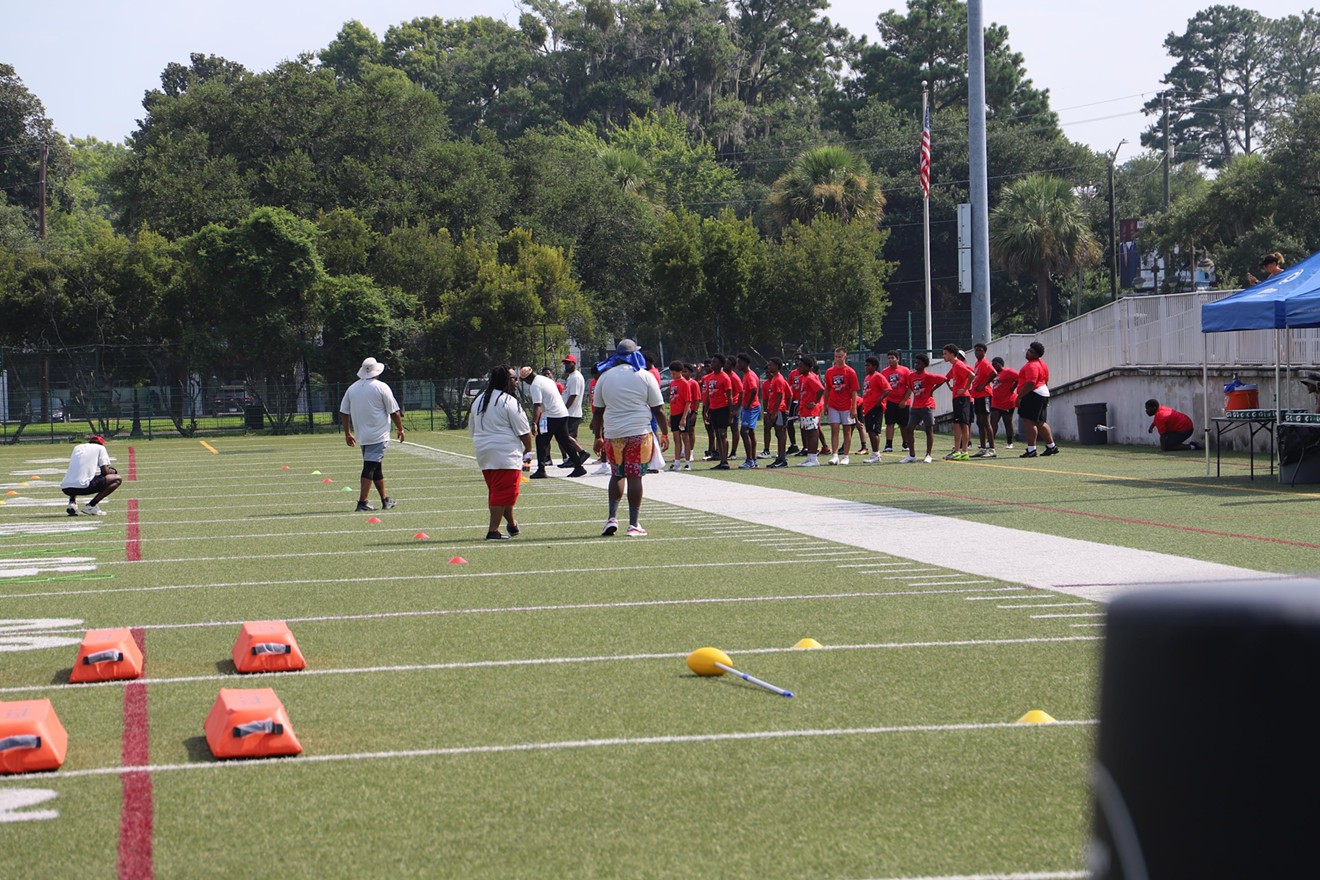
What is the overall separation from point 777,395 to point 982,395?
362 centimetres

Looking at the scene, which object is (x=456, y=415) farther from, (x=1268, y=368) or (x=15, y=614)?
(x=15, y=614)

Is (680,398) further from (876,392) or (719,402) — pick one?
(876,392)

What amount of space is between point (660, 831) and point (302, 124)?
174 ft

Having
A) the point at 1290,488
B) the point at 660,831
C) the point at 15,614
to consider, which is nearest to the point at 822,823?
the point at 660,831

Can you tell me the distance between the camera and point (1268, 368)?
2373 centimetres

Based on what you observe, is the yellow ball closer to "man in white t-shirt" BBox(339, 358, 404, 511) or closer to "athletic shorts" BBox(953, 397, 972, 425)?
"man in white t-shirt" BBox(339, 358, 404, 511)

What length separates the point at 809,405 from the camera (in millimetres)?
24062

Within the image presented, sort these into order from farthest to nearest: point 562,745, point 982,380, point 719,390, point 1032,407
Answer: point 982,380, point 1032,407, point 719,390, point 562,745

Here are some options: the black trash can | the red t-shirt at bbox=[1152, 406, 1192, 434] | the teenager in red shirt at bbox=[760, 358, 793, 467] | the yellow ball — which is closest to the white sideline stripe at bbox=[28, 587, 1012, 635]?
the yellow ball

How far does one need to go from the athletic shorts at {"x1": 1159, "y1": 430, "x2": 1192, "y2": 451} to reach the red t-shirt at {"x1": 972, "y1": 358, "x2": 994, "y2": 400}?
3213mm

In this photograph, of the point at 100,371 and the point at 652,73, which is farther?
the point at 652,73

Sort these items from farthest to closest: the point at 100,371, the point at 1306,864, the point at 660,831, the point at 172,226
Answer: the point at 172,226
the point at 100,371
the point at 660,831
the point at 1306,864

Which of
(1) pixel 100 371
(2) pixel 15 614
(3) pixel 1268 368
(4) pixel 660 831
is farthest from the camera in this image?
(1) pixel 100 371

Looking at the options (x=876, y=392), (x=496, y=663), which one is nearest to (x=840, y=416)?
(x=876, y=392)
